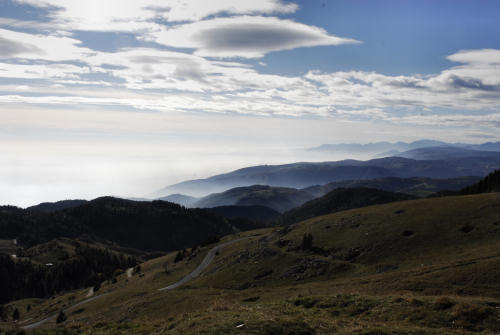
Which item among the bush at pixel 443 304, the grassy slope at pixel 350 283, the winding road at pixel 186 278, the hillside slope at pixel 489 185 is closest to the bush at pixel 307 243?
the grassy slope at pixel 350 283

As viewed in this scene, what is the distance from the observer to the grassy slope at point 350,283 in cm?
2323

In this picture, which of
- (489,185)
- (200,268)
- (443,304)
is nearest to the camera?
(443,304)

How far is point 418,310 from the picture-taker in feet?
80.8

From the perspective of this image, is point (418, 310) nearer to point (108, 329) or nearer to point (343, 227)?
point (108, 329)

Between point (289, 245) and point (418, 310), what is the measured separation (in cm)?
5595

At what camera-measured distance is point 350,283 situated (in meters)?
44.0

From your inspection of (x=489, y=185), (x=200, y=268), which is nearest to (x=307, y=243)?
(x=200, y=268)

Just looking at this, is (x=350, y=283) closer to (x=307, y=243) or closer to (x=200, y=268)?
(x=307, y=243)

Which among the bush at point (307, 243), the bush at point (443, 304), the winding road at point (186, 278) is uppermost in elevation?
the bush at point (443, 304)

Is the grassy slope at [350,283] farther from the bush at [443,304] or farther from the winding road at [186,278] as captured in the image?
the winding road at [186,278]

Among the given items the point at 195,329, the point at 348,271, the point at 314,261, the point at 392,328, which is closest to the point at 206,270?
the point at 314,261

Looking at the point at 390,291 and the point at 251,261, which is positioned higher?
the point at 390,291

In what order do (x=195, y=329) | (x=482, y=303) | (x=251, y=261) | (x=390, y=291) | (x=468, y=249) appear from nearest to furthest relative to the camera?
(x=195, y=329) → (x=482, y=303) → (x=390, y=291) → (x=468, y=249) → (x=251, y=261)

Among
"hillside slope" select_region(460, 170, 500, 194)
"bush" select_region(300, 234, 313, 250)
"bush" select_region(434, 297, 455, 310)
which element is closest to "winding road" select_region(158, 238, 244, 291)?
"bush" select_region(300, 234, 313, 250)
